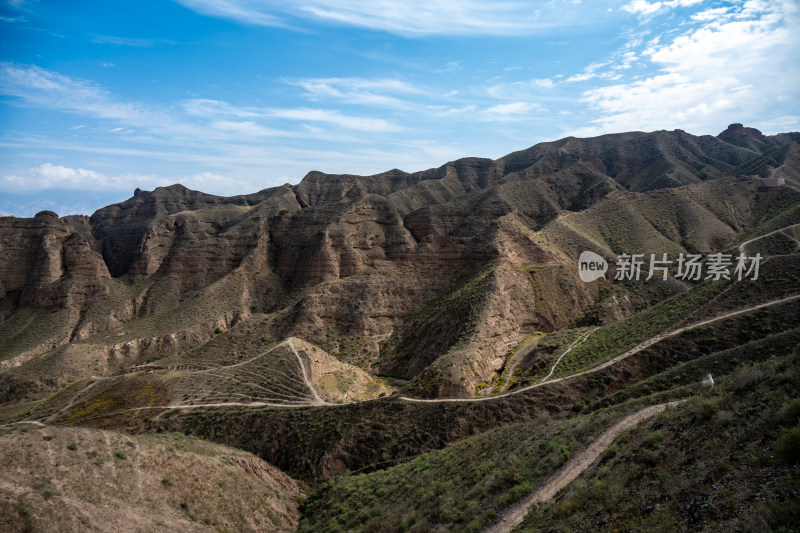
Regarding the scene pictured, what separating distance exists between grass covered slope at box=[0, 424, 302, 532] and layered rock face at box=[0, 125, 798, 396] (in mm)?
15819

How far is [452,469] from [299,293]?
4836 centimetres

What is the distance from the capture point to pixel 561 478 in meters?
15.2

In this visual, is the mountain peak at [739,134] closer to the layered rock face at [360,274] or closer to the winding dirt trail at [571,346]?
the layered rock face at [360,274]

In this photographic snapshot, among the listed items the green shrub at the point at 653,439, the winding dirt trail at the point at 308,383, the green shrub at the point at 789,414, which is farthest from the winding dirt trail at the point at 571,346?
the green shrub at the point at 789,414

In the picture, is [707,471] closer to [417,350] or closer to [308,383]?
[308,383]

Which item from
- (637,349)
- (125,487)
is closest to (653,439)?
(125,487)

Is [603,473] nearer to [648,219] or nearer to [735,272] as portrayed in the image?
[735,272]

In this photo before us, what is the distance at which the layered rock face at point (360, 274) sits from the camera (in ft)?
168

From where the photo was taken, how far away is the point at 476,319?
46156 mm

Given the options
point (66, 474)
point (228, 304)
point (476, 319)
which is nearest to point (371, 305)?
point (476, 319)

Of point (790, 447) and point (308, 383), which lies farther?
point (308, 383)

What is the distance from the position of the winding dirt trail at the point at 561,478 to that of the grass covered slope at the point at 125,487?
1292cm

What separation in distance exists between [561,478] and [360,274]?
52.1m

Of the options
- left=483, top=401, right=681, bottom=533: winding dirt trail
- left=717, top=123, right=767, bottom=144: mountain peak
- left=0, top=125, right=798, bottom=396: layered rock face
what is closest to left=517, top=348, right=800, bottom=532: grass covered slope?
left=483, top=401, right=681, bottom=533: winding dirt trail
